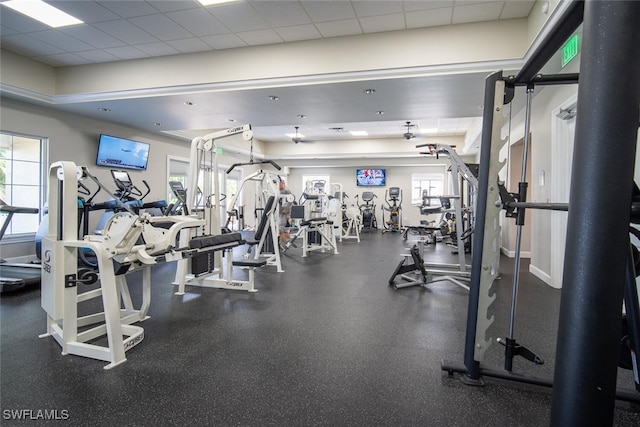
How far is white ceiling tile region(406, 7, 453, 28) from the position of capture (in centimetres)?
339

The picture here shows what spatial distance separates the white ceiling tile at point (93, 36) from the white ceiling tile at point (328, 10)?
8.44 ft

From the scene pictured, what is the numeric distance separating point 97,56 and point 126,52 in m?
0.52

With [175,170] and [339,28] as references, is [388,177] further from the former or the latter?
[339,28]

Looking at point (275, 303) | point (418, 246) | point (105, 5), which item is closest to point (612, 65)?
point (275, 303)

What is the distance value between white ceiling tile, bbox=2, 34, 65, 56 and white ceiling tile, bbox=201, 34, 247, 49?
2.14 m

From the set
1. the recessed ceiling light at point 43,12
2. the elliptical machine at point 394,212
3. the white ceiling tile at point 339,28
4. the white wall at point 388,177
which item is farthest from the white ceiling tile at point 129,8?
the white wall at point 388,177

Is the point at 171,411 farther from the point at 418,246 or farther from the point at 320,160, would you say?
the point at 320,160

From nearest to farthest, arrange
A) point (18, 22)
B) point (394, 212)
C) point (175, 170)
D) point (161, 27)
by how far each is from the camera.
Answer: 1. point (18, 22)
2. point (161, 27)
3. point (175, 170)
4. point (394, 212)

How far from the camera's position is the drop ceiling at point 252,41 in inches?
133

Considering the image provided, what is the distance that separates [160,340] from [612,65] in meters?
2.82

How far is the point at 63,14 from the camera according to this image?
11.5ft

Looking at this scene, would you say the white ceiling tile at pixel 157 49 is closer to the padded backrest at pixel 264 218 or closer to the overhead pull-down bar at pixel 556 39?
the padded backrest at pixel 264 218

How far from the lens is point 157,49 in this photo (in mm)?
4312

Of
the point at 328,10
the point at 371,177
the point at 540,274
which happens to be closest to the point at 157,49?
the point at 328,10
